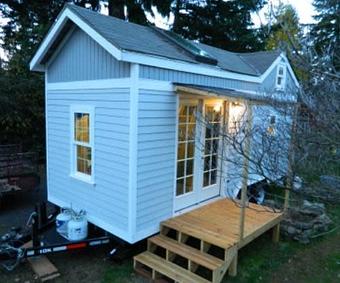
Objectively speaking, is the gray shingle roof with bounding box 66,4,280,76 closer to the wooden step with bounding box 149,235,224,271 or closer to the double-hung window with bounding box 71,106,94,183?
the double-hung window with bounding box 71,106,94,183

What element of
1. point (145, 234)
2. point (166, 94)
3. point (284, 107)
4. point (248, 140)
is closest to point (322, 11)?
point (284, 107)

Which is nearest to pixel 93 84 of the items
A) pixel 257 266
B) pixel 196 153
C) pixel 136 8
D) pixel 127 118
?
pixel 127 118

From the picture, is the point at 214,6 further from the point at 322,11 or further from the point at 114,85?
the point at 322,11

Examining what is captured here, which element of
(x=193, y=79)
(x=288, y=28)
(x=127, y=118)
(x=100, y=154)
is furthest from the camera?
(x=193, y=79)

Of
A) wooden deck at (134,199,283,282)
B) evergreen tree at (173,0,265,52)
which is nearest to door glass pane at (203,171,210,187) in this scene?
wooden deck at (134,199,283,282)

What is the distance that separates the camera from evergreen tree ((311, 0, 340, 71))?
2.57 meters

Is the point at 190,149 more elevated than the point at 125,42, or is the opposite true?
the point at 125,42

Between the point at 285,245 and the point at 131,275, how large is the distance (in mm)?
3087

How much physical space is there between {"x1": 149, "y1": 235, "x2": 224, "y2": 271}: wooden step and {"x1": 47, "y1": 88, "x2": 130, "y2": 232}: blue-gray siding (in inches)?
24.9

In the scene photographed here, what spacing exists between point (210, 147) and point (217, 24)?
35.9ft

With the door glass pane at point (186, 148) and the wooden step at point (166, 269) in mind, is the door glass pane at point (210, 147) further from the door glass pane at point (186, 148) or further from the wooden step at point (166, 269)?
the wooden step at point (166, 269)

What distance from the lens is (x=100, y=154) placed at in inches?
216

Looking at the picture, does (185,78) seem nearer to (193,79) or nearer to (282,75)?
(193,79)

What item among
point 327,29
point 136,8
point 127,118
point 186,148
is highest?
point 136,8
